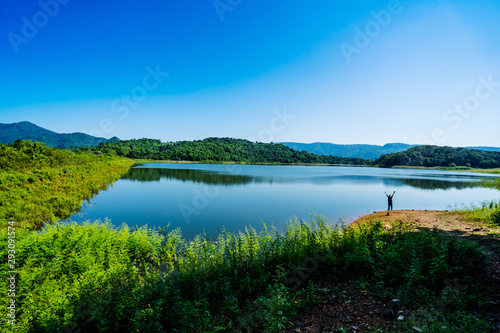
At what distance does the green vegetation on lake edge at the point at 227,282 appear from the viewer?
176 inches

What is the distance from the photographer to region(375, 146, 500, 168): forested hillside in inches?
4306

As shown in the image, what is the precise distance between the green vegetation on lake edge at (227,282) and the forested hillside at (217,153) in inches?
5000

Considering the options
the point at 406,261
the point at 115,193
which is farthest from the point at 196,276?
the point at 115,193

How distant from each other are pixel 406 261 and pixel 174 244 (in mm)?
8592

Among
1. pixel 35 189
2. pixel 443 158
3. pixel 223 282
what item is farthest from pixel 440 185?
pixel 443 158

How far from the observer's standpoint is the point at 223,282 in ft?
21.0

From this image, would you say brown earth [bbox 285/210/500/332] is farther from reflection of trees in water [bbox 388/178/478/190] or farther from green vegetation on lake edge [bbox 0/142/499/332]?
reflection of trees in water [bbox 388/178/478/190]

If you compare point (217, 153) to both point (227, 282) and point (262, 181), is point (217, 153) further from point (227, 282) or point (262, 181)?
point (227, 282)

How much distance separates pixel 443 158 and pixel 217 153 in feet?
445

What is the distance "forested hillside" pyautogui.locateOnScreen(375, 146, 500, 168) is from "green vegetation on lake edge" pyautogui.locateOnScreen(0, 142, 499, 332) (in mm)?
144986

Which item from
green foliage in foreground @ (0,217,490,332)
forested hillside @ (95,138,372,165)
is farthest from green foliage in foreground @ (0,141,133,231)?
forested hillside @ (95,138,372,165)

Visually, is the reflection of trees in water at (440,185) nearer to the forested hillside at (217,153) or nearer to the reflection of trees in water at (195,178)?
the reflection of trees in water at (195,178)

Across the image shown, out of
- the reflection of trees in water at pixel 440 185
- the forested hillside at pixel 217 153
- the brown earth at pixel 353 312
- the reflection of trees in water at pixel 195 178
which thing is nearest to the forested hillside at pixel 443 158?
the forested hillside at pixel 217 153

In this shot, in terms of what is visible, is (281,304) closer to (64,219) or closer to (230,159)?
(64,219)
